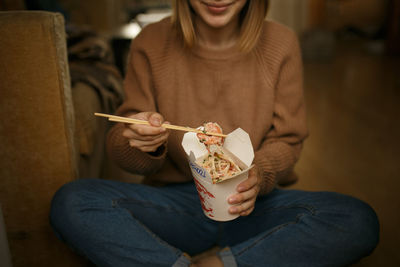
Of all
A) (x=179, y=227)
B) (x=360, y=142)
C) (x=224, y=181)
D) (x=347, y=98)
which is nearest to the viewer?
(x=224, y=181)

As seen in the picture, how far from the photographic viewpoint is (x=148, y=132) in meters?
0.83

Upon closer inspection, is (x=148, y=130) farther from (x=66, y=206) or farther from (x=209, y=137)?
(x=66, y=206)

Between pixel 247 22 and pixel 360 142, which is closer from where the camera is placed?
pixel 247 22

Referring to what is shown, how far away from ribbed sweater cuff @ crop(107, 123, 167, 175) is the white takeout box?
16cm

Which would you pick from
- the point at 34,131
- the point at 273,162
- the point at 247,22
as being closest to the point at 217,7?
the point at 247,22

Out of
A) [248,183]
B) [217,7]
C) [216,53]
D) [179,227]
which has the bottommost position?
[179,227]

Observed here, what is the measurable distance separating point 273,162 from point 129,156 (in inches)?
15.1

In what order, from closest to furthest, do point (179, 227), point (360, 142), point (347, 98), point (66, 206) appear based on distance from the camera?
1. point (66, 206)
2. point (179, 227)
3. point (360, 142)
4. point (347, 98)

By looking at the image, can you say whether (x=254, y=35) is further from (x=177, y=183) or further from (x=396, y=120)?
(x=396, y=120)

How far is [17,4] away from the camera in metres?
1.92

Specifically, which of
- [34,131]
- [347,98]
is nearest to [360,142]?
[347,98]

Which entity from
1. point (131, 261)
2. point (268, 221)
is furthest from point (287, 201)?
point (131, 261)

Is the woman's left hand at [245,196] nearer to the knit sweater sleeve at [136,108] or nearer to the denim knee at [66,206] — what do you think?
the knit sweater sleeve at [136,108]

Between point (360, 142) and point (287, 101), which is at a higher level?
point (287, 101)
